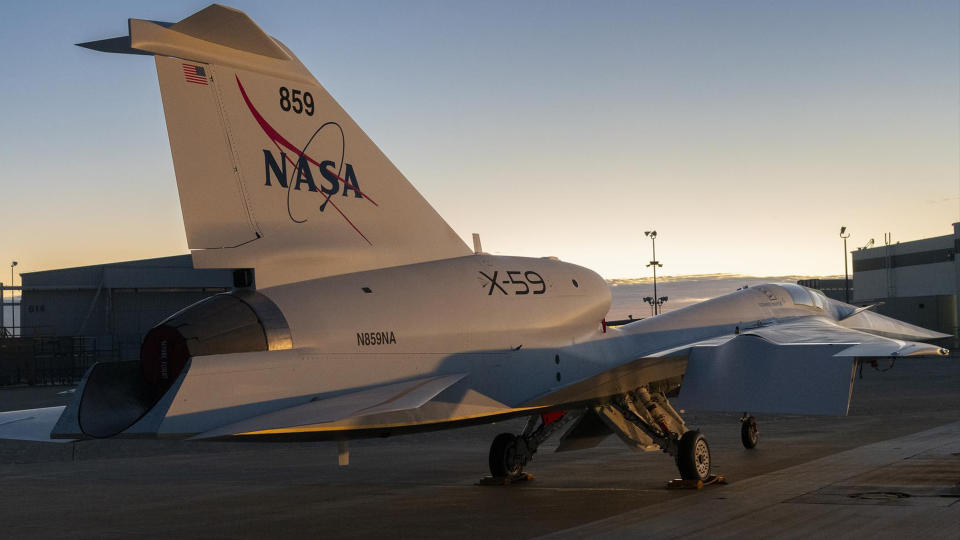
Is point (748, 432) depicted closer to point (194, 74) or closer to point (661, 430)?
point (661, 430)

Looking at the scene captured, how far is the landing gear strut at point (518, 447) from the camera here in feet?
42.3

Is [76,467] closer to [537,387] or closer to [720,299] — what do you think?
[537,387]

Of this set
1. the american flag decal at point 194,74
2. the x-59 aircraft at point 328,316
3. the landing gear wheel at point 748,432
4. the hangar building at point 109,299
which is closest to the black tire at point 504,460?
the x-59 aircraft at point 328,316

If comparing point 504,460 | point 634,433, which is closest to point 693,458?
point 634,433

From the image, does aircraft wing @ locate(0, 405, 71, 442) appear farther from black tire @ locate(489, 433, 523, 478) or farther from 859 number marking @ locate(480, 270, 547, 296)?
black tire @ locate(489, 433, 523, 478)

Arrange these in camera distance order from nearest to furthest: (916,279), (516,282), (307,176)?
(307,176) < (516,282) < (916,279)

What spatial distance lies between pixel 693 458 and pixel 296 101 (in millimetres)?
6700

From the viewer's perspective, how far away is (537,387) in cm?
1072

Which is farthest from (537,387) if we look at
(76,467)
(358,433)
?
(76,467)

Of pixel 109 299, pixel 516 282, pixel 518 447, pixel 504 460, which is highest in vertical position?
pixel 516 282

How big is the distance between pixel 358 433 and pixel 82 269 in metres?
47.5

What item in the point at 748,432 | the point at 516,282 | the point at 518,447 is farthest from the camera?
the point at 748,432

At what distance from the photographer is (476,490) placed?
488 inches

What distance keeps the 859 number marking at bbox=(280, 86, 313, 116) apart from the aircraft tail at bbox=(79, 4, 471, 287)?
1cm
